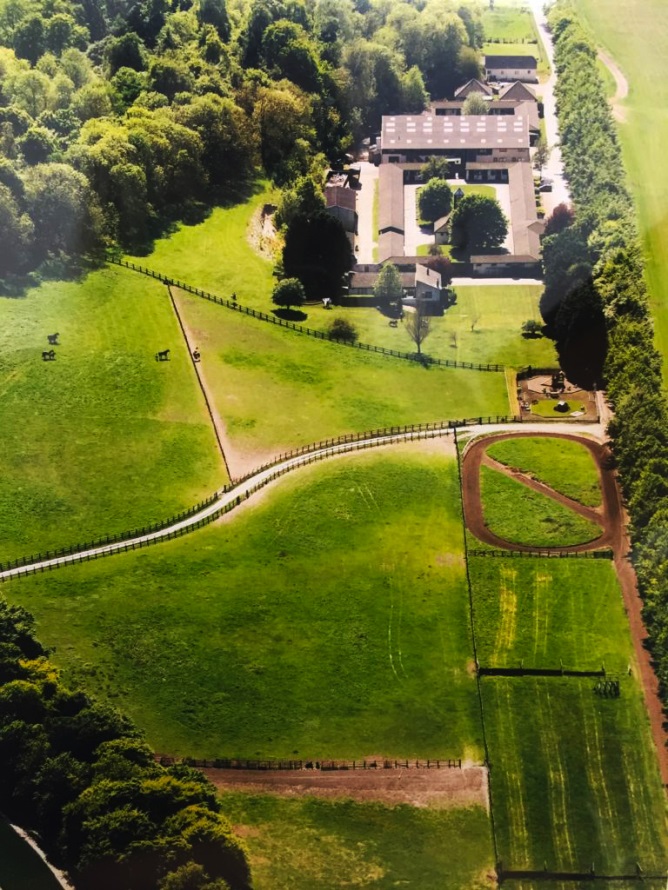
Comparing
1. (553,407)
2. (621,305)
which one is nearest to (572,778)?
(553,407)

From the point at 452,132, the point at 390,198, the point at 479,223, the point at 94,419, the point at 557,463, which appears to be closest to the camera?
the point at 557,463

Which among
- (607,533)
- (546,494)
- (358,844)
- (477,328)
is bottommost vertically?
(358,844)

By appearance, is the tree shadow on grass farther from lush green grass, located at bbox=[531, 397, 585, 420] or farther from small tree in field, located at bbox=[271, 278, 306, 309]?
lush green grass, located at bbox=[531, 397, 585, 420]

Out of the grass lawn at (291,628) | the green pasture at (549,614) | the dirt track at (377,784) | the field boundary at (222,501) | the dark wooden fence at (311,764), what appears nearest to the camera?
the dirt track at (377,784)

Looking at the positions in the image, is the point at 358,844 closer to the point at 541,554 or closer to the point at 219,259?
the point at 541,554

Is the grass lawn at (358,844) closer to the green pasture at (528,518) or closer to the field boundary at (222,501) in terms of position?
the field boundary at (222,501)

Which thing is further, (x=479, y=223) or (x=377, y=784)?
(x=479, y=223)

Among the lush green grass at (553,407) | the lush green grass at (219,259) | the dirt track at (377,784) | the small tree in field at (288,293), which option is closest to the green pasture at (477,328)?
the small tree in field at (288,293)
